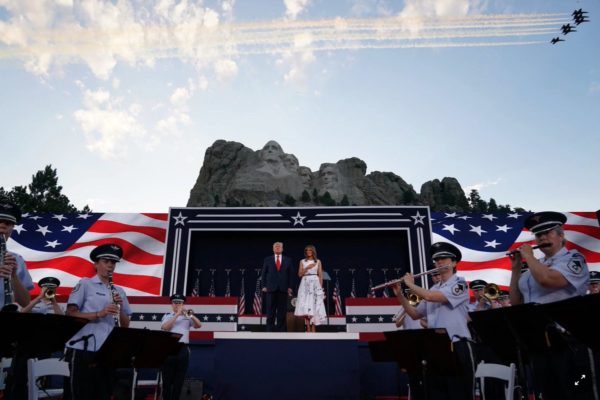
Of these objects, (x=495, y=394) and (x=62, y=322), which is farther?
(x=495, y=394)

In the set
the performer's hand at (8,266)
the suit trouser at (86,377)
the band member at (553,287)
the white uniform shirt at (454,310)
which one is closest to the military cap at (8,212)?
the performer's hand at (8,266)

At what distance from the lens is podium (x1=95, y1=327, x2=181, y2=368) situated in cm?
499

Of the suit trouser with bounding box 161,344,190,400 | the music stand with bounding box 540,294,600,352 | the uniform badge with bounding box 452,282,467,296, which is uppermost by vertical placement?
the uniform badge with bounding box 452,282,467,296

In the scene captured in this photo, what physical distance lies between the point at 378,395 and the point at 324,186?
58.9 m

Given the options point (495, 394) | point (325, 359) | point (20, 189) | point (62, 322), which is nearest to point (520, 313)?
point (62, 322)

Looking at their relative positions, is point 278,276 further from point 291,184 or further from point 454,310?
point 291,184

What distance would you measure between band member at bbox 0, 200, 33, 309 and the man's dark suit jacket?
7695 mm

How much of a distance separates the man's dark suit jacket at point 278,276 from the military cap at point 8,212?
8.00 metres

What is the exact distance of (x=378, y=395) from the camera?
34.8ft

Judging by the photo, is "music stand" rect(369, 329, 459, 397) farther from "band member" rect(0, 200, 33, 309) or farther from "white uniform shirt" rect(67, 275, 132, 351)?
"band member" rect(0, 200, 33, 309)

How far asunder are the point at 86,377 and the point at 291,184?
59206 millimetres

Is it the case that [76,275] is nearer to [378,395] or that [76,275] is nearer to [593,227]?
[378,395]

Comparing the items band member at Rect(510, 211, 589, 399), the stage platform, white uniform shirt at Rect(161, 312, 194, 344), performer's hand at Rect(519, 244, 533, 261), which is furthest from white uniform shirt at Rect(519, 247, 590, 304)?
white uniform shirt at Rect(161, 312, 194, 344)

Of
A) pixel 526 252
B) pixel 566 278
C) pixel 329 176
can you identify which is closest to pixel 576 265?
pixel 566 278
